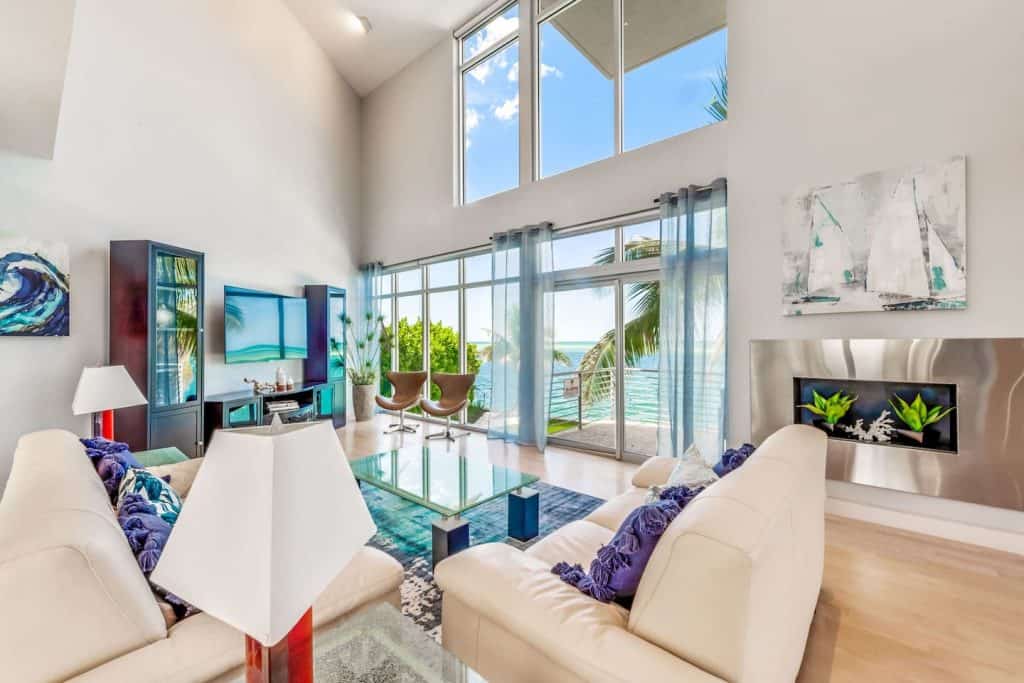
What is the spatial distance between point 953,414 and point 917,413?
0.16 meters

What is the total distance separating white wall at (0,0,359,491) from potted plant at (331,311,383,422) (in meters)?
0.69

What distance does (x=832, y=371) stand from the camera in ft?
9.87

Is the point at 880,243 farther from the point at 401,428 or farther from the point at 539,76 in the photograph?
the point at 401,428

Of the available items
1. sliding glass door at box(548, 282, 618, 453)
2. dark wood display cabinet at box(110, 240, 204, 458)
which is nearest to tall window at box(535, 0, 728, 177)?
sliding glass door at box(548, 282, 618, 453)

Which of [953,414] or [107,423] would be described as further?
[107,423]

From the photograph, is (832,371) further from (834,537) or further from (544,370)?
(544,370)

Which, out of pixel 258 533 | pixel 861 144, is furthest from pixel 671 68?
pixel 258 533

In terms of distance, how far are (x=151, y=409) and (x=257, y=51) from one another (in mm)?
4570

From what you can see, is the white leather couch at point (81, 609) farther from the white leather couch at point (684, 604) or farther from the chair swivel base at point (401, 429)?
the chair swivel base at point (401, 429)

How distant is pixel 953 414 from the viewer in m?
2.68

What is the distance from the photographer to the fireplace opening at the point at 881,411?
2.73 meters

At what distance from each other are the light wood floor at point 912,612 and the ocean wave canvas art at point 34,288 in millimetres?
5530

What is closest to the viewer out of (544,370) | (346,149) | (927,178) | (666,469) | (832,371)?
(666,469)

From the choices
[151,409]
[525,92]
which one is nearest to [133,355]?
[151,409]
